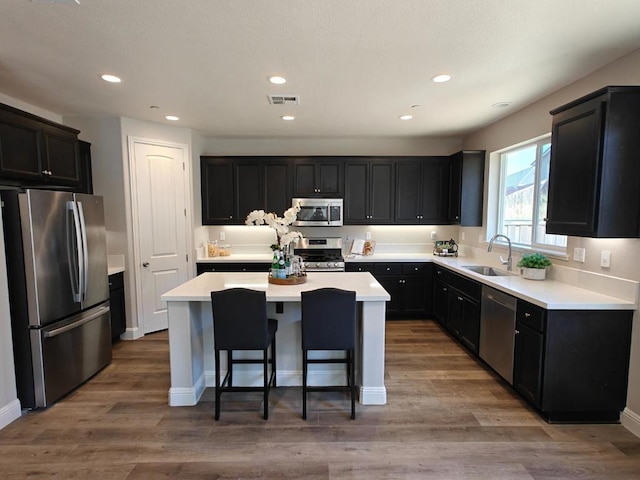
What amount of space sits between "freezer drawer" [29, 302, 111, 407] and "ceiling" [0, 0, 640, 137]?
6.70 feet

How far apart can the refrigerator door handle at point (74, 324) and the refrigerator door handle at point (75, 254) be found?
0.21 m

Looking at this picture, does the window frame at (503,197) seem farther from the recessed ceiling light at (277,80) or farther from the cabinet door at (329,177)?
the recessed ceiling light at (277,80)

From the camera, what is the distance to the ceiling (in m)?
1.78

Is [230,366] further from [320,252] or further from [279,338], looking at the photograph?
[320,252]

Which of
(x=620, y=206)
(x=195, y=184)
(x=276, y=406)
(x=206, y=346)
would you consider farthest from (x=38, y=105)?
(x=620, y=206)

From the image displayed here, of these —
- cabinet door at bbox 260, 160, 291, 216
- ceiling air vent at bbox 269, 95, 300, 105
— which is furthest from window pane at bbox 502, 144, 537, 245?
cabinet door at bbox 260, 160, 291, 216

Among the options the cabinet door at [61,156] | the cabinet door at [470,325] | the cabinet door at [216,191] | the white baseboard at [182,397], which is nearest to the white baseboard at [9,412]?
the white baseboard at [182,397]

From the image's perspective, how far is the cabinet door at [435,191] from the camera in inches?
186

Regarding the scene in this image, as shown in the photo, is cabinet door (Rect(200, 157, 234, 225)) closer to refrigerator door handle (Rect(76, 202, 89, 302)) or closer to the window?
refrigerator door handle (Rect(76, 202, 89, 302))

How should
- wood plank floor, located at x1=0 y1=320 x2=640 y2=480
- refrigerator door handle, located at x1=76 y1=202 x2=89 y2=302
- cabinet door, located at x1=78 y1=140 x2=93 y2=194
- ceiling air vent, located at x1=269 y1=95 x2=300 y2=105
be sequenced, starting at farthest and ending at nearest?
cabinet door, located at x1=78 y1=140 x2=93 y2=194 → ceiling air vent, located at x1=269 y1=95 x2=300 y2=105 → refrigerator door handle, located at x1=76 y1=202 x2=89 y2=302 → wood plank floor, located at x1=0 y1=320 x2=640 y2=480

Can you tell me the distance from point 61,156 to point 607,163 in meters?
4.57

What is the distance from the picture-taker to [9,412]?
7.63 ft

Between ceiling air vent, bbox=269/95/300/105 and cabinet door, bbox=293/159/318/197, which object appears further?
cabinet door, bbox=293/159/318/197

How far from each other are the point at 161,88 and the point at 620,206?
3.69 metres
